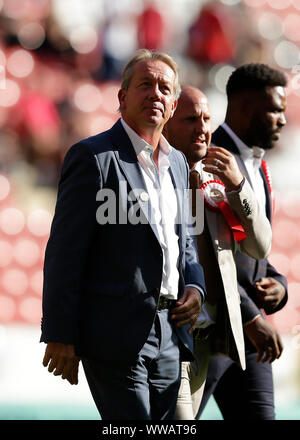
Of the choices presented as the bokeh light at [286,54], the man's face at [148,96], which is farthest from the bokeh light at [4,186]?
the man's face at [148,96]

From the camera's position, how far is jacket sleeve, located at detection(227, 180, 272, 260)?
2713mm

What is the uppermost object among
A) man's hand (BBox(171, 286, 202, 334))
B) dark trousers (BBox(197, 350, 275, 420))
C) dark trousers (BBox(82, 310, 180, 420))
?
man's hand (BBox(171, 286, 202, 334))

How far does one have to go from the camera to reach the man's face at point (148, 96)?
2.32m

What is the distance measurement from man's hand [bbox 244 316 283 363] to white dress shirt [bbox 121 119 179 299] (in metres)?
0.73

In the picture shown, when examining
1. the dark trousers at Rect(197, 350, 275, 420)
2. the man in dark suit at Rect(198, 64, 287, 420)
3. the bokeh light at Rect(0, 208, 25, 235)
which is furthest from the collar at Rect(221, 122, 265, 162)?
the bokeh light at Rect(0, 208, 25, 235)

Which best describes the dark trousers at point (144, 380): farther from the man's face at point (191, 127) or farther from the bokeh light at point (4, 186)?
the bokeh light at point (4, 186)

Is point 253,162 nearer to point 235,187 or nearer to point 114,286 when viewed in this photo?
point 235,187

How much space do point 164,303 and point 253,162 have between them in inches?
42.4

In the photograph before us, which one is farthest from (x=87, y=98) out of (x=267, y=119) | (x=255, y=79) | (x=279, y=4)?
(x=267, y=119)

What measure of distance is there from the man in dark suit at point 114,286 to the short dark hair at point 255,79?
1128 mm

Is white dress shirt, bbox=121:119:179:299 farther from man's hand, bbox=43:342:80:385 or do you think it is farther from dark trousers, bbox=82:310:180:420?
man's hand, bbox=43:342:80:385

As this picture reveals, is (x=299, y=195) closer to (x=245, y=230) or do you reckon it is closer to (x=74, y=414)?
(x=74, y=414)

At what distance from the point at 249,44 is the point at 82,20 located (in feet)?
4.67

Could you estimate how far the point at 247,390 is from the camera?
3041 millimetres
